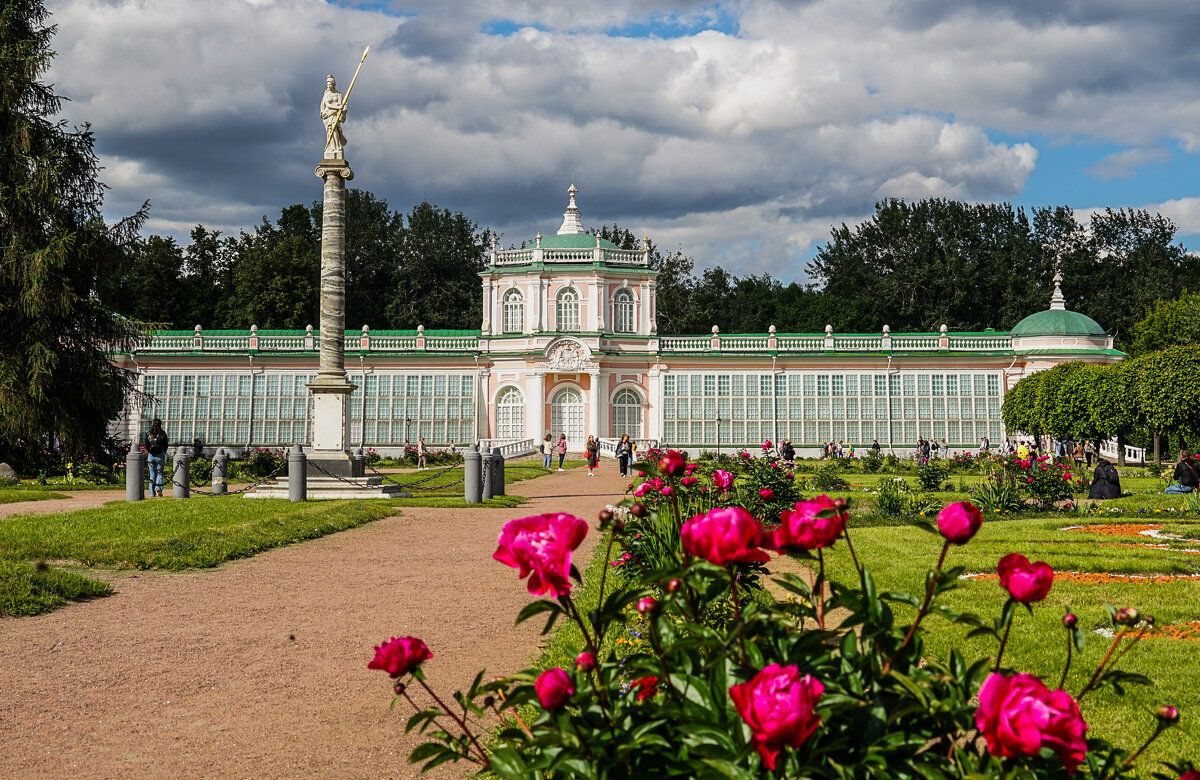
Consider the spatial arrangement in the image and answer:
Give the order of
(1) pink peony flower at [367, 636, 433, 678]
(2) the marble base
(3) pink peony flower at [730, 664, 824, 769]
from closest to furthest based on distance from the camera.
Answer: (3) pink peony flower at [730, 664, 824, 769]
(1) pink peony flower at [367, 636, 433, 678]
(2) the marble base

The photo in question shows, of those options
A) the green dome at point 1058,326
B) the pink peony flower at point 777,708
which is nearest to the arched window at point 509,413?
the green dome at point 1058,326

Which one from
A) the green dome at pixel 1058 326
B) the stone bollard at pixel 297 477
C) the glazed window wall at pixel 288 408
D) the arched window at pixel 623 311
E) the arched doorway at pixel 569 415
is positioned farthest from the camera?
the arched window at pixel 623 311

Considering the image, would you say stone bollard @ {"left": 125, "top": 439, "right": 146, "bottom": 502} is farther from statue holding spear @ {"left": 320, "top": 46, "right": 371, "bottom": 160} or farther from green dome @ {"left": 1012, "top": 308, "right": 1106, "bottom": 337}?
green dome @ {"left": 1012, "top": 308, "right": 1106, "bottom": 337}

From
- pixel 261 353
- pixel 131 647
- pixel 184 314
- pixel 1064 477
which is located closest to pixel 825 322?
pixel 261 353

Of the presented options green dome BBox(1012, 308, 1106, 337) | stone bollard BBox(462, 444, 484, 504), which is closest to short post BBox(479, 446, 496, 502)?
stone bollard BBox(462, 444, 484, 504)

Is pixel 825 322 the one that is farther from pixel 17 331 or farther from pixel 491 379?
pixel 17 331

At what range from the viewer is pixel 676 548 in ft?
24.8

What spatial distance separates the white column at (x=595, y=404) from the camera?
159 feet

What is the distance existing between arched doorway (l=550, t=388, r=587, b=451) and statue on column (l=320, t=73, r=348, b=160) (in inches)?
986

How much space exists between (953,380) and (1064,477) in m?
30.0

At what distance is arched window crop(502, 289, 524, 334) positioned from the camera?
50438mm

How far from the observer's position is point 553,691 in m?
2.83

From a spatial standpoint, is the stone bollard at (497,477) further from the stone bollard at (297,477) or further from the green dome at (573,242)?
the green dome at (573,242)

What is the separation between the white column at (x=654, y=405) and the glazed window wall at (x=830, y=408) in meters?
0.27
